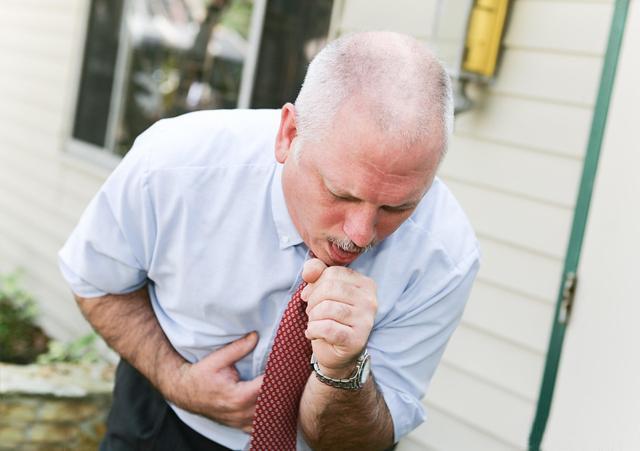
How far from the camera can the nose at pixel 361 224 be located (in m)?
1.68

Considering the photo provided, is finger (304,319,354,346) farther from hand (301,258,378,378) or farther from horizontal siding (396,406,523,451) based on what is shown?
horizontal siding (396,406,523,451)

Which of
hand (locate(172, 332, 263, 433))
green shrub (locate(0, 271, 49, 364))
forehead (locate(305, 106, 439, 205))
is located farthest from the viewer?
green shrub (locate(0, 271, 49, 364))

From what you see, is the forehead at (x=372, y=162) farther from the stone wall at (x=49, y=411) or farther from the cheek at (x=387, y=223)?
the stone wall at (x=49, y=411)

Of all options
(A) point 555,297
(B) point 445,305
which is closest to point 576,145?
(A) point 555,297

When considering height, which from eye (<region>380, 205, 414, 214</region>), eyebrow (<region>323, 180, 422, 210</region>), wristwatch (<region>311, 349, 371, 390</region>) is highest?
eyebrow (<region>323, 180, 422, 210</region>)

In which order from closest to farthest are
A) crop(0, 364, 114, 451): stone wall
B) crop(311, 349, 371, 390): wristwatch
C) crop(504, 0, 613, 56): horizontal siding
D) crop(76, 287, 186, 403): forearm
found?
crop(311, 349, 371, 390): wristwatch
crop(76, 287, 186, 403): forearm
crop(504, 0, 613, 56): horizontal siding
crop(0, 364, 114, 451): stone wall

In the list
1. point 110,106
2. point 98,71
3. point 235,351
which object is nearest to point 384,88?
point 235,351

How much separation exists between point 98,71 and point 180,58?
0.80 meters

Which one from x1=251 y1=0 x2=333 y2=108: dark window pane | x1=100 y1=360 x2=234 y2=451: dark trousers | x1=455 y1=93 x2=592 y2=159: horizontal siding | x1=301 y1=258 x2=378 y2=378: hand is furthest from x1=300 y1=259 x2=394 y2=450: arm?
x1=251 y1=0 x2=333 y2=108: dark window pane

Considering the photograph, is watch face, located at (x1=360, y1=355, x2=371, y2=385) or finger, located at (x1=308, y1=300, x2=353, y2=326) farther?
watch face, located at (x1=360, y1=355, x2=371, y2=385)

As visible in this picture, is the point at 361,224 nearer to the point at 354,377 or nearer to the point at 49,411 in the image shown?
the point at 354,377

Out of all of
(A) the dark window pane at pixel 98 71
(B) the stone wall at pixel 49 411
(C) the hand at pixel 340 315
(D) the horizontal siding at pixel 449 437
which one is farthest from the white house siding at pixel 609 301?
(A) the dark window pane at pixel 98 71

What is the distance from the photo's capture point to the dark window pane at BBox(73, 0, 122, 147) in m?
6.34

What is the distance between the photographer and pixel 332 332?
1719 millimetres
